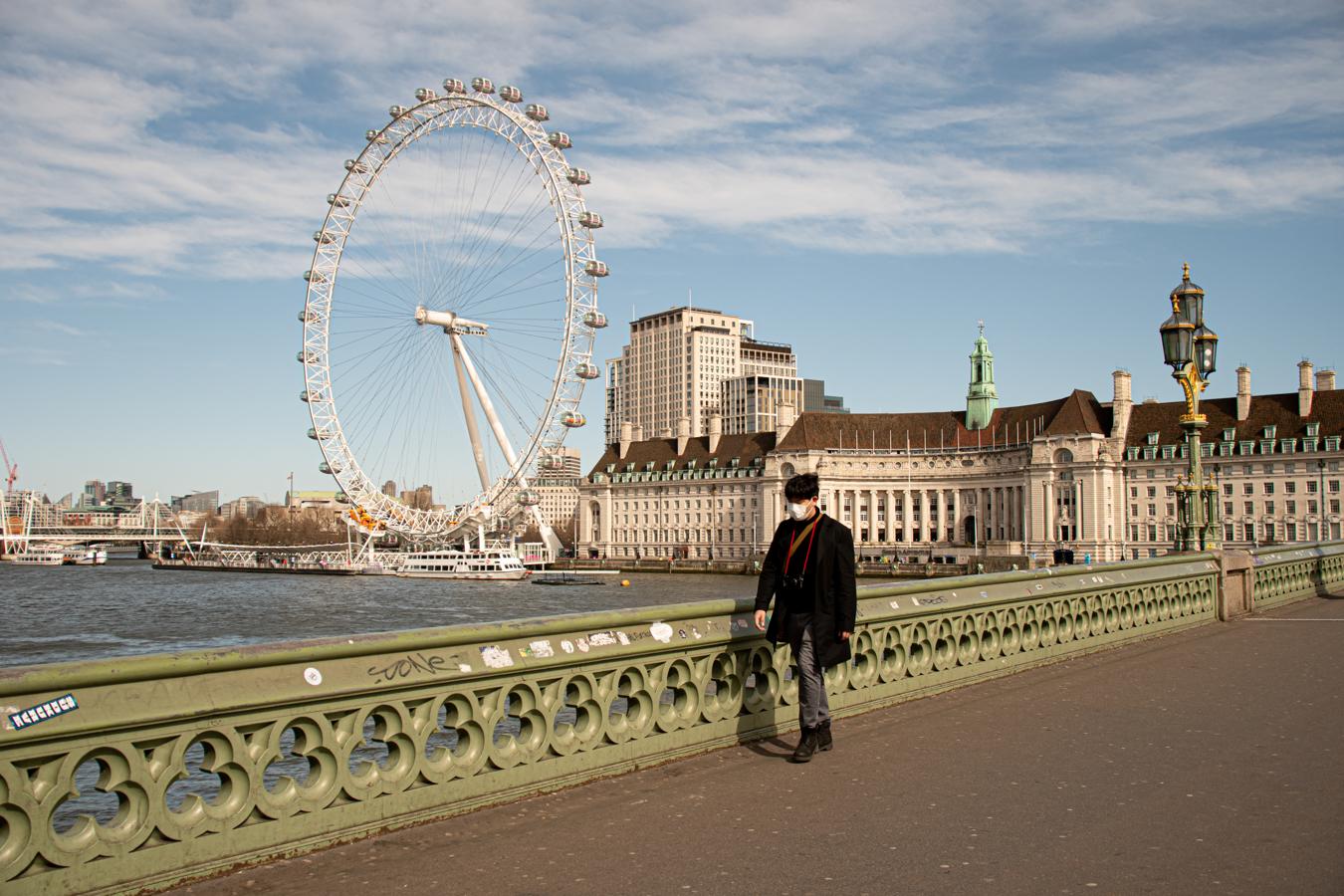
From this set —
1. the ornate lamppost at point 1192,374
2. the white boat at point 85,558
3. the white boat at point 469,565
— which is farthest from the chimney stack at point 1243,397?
the white boat at point 85,558

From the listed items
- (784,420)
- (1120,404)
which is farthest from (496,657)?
(784,420)

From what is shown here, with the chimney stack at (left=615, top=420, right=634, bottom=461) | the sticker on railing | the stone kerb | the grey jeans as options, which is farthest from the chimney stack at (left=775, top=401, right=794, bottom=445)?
the sticker on railing

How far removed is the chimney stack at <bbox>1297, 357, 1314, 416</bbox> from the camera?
120 metres

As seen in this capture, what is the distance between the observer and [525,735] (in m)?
8.05

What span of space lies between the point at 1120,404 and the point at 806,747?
132890 mm

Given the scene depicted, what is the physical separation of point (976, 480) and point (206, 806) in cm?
14852

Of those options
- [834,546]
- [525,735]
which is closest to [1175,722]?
[834,546]

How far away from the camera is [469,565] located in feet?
375

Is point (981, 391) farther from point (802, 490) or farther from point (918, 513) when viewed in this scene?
point (802, 490)

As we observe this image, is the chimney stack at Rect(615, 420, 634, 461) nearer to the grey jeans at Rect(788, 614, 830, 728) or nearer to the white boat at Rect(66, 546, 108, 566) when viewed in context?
the white boat at Rect(66, 546, 108, 566)

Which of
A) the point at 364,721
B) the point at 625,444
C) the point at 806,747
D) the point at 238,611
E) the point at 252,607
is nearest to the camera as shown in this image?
the point at 364,721

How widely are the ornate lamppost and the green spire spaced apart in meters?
129

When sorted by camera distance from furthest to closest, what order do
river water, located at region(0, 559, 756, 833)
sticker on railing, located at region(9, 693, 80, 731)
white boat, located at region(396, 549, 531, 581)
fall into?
white boat, located at region(396, 549, 531, 581) → river water, located at region(0, 559, 756, 833) → sticker on railing, located at region(9, 693, 80, 731)

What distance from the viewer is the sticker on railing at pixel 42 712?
5.40 m
